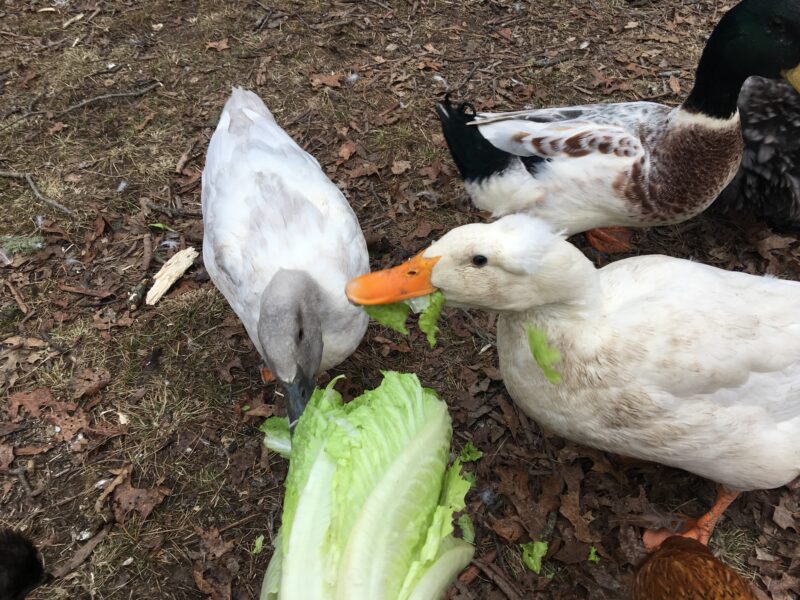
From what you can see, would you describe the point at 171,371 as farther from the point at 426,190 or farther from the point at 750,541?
the point at 750,541

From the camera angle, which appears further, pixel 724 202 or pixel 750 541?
pixel 724 202

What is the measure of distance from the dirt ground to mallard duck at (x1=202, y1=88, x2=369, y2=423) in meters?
0.73

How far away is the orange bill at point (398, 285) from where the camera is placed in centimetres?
210

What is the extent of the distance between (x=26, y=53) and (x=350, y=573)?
20.7 ft

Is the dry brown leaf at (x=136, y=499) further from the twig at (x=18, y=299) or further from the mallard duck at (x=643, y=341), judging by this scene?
the mallard duck at (x=643, y=341)

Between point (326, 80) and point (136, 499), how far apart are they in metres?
3.95

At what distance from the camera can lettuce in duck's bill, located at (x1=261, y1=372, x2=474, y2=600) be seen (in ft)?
6.10

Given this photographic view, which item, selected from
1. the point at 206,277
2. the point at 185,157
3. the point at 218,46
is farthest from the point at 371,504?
the point at 218,46

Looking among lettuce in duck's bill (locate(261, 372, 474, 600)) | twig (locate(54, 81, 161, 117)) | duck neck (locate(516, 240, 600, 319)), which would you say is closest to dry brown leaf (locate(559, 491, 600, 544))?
lettuce in duck's bill (locate(261, 372, 474, 600))

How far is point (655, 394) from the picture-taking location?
213 cm

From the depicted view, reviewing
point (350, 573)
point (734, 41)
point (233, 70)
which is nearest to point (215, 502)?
point (350, 573)

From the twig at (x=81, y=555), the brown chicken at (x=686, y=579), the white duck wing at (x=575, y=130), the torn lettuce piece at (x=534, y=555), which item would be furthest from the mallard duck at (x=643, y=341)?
the twig at (x=81, y=555)

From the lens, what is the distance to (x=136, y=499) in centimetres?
294

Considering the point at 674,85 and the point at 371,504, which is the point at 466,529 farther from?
the point at 674,85
